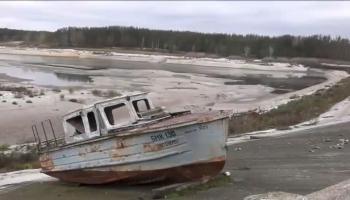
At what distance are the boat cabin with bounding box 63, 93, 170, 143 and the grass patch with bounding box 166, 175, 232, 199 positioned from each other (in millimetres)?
2055

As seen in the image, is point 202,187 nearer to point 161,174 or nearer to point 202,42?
point 161,174

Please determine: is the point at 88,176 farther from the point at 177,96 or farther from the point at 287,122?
the point at 177,96

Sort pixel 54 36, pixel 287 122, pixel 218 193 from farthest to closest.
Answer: pixel 54 36, pixel 287 122, pixel 218 193

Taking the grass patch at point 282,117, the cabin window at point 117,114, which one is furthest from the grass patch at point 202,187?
the grass patch at point 282,117

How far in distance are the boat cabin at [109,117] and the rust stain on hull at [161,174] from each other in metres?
1.04

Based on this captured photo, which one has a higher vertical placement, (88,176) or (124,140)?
(124,140)

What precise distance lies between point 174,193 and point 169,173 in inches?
25.2

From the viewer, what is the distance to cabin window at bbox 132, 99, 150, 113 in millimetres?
15312

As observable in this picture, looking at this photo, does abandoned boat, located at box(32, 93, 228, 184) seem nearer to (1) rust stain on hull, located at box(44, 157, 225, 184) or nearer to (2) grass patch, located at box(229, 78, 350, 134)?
(1) rust stain on hull, located at box(44, 157, 225, 184)

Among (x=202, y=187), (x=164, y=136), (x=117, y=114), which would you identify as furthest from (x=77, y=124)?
(x=202, y=187)

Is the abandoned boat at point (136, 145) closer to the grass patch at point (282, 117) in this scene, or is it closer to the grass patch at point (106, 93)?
the grass patch at point (282, 117)

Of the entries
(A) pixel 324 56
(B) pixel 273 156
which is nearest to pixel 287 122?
(B) pixel 273 156

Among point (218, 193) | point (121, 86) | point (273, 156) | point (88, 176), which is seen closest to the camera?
point (218, 193)

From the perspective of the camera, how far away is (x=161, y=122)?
1424 cm
